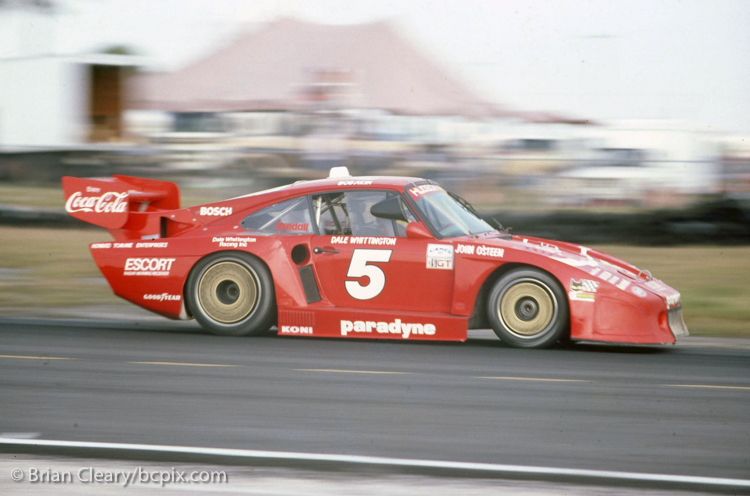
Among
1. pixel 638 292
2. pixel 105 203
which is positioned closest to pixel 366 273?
pixel 638 292

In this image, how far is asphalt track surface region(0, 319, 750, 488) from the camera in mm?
4297

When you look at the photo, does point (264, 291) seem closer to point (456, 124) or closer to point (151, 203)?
point (151, 203)

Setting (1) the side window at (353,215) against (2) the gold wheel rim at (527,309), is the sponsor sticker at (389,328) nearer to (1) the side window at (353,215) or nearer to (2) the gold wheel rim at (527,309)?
(2) the gold wheel rim at (527,309)

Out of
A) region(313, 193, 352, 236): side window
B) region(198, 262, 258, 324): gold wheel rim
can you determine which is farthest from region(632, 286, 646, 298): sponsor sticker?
region(198, 262, 258, 324): gold wheel rim

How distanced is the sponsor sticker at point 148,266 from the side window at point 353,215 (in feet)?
4.46

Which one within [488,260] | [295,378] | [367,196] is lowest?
[295,378]

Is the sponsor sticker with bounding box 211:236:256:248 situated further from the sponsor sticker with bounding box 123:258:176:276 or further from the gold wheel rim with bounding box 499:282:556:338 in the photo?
the gold wheel rim with bounding box 499:282:556:338

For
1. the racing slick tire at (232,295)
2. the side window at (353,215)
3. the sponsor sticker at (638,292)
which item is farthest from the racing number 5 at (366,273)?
the sponsor sticker at (638,292)

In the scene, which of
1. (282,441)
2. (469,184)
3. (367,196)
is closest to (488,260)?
(367,196)

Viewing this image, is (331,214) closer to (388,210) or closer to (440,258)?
(388,210)

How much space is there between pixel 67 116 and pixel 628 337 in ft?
47.6

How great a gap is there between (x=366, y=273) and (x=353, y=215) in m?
0.55

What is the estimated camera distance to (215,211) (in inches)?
308

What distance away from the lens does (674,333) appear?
22.5 ft
